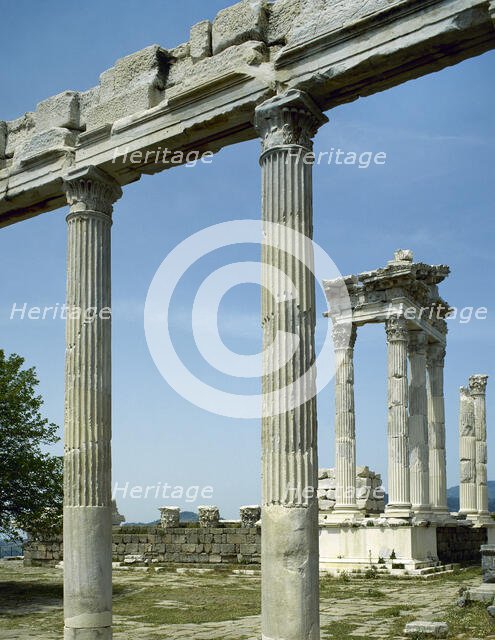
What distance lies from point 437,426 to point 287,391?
22.7 metres

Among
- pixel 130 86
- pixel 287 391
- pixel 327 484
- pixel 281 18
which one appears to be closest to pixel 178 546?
pixel 327 484

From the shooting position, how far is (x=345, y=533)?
1084 inches

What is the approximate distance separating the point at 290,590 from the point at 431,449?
23.0 meters

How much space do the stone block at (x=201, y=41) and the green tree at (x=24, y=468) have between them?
13201 millimetres

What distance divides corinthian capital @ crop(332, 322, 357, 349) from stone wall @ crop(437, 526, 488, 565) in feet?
22.7

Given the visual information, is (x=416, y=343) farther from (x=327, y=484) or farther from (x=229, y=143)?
(x=229, y=143)

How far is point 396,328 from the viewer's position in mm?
28391

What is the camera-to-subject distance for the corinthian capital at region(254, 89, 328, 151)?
10.1 m

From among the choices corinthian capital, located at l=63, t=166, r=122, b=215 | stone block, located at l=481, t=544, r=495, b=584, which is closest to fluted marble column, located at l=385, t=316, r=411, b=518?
stone block, located at l=481, t=544, r=495, b=584

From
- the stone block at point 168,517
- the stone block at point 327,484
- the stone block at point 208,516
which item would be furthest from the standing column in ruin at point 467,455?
the stone block at point 168,517

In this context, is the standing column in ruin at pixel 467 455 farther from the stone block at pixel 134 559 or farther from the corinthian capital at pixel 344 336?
the stone block at pixel 134 559

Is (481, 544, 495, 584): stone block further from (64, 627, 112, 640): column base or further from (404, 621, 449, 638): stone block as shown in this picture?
(64, 627, 112, 640): column base

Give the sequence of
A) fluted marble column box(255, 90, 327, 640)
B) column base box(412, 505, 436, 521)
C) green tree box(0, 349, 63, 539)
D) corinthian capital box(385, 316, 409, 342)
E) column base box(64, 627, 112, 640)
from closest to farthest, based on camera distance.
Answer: fluted marble column box(255, 90, 327, 640)
column base box(64, 627, 112, 640)
green tree box(0, 349, 63, 539)
column base box(412, 505, 436, 521)
corinthian capital box(385, 316, 409, 342)

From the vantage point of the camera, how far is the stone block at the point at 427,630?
13.5 meters
